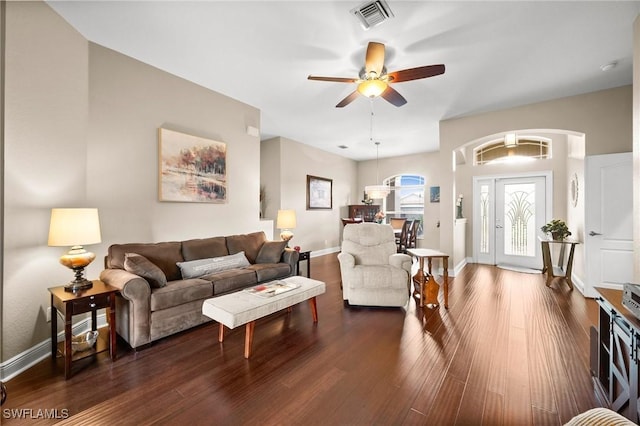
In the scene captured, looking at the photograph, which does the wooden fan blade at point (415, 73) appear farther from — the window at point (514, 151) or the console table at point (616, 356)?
the window at point (514, 151)

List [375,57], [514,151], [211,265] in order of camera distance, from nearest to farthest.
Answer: [375,57], [211,265], [514,151]

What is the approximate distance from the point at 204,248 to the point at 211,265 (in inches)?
12.7

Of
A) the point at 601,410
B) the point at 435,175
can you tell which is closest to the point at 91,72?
the point at 601,410

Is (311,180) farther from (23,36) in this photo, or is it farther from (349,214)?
(23,36)

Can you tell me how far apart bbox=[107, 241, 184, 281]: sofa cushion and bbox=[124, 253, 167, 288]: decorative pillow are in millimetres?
169

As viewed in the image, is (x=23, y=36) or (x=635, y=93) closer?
(x=23, y=36)

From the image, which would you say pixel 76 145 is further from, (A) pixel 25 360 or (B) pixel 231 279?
(B) pixel 231 279

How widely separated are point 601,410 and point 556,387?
3.69 feet

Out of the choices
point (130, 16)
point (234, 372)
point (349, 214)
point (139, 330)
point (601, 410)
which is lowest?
point (234, 372)

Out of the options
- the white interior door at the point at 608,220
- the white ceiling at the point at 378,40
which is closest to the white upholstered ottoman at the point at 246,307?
the white ceiling at the point at 378,40

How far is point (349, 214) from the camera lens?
8.16 m

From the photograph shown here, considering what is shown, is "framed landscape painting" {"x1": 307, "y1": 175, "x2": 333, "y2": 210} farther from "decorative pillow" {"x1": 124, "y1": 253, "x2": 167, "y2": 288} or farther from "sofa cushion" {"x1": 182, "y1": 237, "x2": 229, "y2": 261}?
"decorative pillow" {"x1": 124, "y1": 253, "x2": 167, "y2": 288}

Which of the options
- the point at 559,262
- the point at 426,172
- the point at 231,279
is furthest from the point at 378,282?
the point at 426,172

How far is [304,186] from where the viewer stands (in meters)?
6.48
